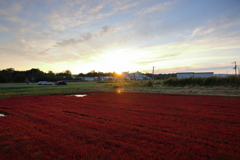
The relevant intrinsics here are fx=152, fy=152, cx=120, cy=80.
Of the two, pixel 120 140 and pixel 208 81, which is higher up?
pixel 208 81

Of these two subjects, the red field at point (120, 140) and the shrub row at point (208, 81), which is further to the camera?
the shrub row at point (208, 81)

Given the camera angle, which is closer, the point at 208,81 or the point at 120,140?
the point at 120,140

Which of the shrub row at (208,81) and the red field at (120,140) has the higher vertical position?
the shrub row at (208,81)

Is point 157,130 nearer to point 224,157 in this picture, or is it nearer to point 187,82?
point 224,157

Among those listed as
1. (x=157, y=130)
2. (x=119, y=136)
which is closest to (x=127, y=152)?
(x=119, y=136)

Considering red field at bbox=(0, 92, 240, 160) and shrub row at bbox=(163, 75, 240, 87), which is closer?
red field at bbox=(0, 92, 240, 160)

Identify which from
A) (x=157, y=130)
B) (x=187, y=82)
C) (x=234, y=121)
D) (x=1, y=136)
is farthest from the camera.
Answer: (x=187, y=82)

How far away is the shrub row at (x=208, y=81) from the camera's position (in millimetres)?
32438

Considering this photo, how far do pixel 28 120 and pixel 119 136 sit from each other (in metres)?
6.03

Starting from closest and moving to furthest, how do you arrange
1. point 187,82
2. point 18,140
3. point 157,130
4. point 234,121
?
1. point 18,140
2. point 157,130
3. point 234,121
4. point 187,82

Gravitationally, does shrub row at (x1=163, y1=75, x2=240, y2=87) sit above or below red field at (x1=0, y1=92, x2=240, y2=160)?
above

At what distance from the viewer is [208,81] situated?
35.9 meters

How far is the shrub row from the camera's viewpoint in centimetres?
3244

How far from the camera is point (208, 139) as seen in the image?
6.13 m
